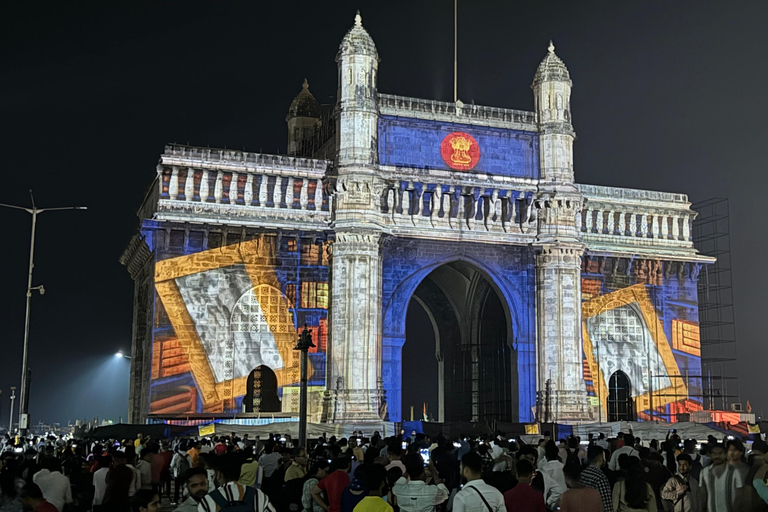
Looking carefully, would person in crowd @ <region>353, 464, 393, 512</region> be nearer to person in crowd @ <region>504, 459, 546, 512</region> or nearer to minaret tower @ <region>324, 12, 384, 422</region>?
person in crowd @ <region>504, 459, 546, 512</region>

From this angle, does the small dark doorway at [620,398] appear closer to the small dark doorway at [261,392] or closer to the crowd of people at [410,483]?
the small dark doorway at [261,392]

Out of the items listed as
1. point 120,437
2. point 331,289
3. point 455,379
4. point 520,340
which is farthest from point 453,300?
point 120,437

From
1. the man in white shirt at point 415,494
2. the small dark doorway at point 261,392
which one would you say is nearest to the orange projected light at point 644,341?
the small dark doorway at point 261,392

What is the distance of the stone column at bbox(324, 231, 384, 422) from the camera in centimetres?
4566

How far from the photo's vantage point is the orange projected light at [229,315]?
1793 inches

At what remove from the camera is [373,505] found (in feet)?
37.4

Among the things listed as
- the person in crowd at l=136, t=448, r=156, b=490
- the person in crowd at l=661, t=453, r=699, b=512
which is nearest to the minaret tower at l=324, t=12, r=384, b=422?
the person in crowd at l=136, t=448, r=156, b=490

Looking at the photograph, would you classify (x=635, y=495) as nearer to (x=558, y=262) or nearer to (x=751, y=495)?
(x=751, y=495)

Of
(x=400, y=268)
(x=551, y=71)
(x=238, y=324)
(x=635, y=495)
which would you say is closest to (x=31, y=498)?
(x=635, y=495)

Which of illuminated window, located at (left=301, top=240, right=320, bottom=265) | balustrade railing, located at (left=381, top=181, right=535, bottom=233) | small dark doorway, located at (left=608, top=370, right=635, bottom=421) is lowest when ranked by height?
small dark doorway, located at (left=608, top=370, right=635, bottom=421)

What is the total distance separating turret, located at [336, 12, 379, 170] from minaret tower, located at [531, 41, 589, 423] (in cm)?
931

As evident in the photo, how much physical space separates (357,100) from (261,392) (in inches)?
587

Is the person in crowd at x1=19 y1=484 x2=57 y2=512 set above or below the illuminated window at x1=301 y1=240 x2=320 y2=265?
below

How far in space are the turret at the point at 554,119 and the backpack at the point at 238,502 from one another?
41.5 m
